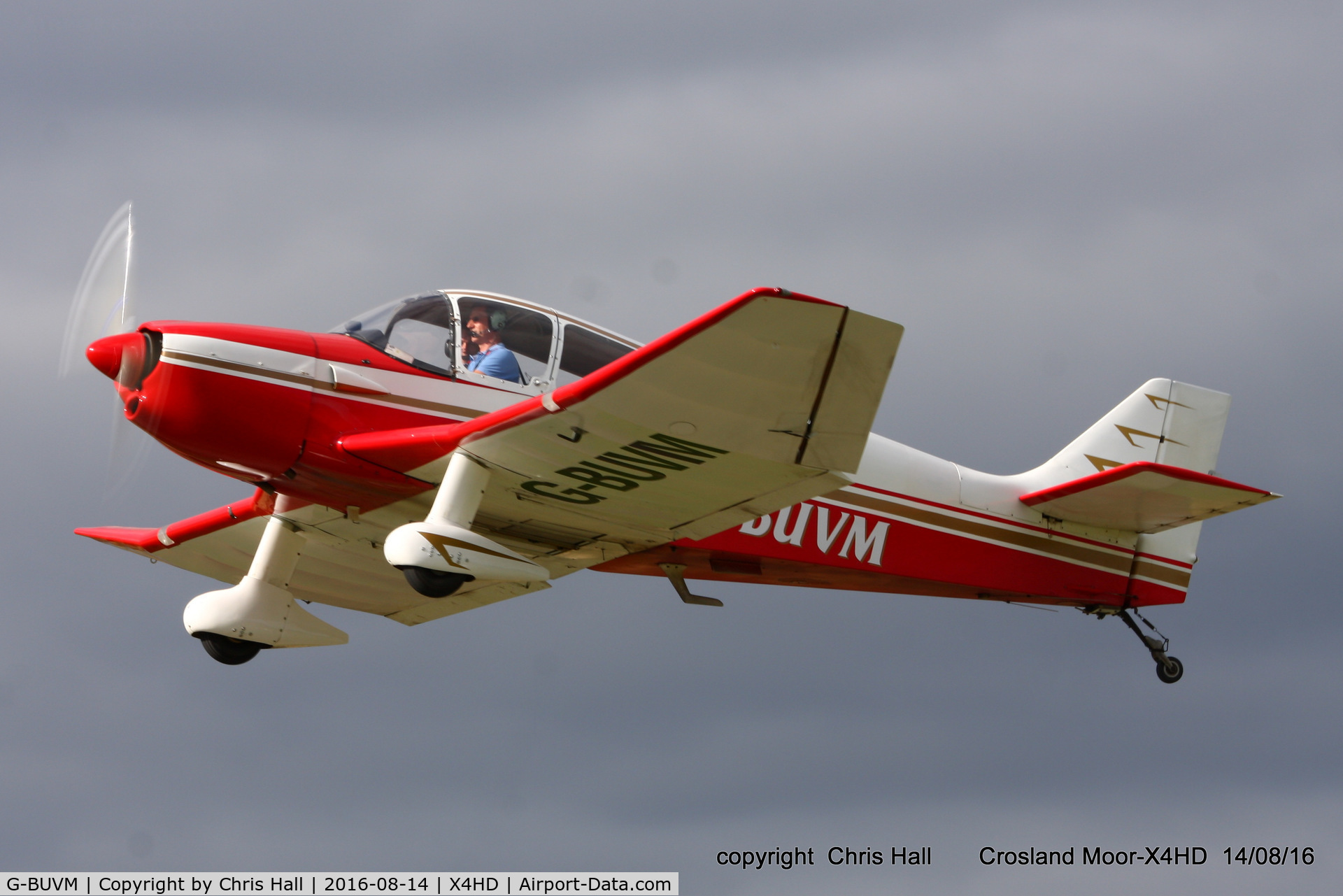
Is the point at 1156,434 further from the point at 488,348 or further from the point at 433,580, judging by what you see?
the point at 433,580

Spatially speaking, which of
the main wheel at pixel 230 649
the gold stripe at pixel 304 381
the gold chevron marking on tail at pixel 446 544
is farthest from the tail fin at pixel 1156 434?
the main wheel at pixel 230 649

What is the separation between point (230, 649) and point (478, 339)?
3677 millimetres

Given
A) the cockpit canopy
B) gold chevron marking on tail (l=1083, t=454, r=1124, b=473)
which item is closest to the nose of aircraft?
the cockpit canopy

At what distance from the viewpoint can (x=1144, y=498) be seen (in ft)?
39.3

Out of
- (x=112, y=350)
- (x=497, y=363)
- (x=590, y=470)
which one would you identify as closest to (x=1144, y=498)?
(x=590, y=470)

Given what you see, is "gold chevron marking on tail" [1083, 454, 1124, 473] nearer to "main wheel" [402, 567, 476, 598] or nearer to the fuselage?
the fuselage

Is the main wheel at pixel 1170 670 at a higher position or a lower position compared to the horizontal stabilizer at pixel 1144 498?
lower

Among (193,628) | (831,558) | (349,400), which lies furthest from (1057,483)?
(193,628)

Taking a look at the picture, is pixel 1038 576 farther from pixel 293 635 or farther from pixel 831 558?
pixel 293 635

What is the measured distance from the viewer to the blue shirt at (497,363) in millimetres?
10367

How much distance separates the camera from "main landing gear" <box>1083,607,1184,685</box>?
13.1 meters

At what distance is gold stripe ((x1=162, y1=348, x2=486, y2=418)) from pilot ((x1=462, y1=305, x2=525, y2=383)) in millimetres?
326

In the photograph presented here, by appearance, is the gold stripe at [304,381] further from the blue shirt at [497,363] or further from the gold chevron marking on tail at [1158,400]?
the gold chevron marking on tail at [1158,400]

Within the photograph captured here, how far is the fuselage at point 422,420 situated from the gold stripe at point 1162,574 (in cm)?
175
